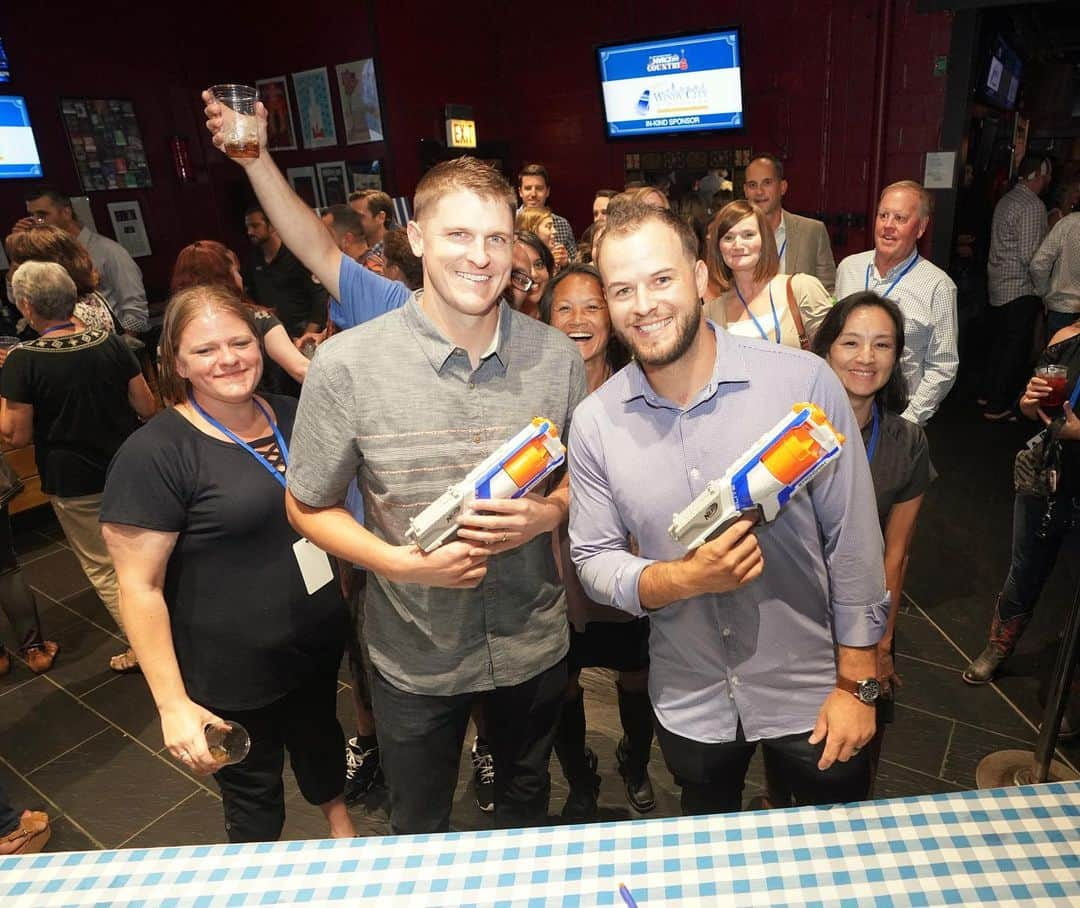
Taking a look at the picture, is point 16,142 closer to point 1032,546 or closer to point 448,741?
point 448,741

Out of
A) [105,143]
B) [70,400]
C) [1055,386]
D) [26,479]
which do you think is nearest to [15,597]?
[70,400]

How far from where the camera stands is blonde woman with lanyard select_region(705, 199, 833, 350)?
9.69ft

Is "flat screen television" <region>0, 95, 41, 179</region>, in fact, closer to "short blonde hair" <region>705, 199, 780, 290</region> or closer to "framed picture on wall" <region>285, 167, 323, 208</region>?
"framed picture on wall" <region>285, 167, 323, 208</region>

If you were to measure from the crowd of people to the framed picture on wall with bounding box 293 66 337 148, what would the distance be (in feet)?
18.7

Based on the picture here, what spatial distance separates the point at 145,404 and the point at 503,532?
236cm

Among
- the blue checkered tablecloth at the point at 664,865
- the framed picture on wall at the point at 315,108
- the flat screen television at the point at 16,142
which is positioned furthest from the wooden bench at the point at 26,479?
the framed picture on wall at the point at 315,108

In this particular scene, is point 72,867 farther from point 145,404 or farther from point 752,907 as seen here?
point 145,404

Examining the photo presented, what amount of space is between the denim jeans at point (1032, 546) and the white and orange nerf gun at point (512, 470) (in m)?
2.17

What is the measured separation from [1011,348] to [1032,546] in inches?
135

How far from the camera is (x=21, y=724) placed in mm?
2924

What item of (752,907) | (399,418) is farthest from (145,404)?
(752,907)

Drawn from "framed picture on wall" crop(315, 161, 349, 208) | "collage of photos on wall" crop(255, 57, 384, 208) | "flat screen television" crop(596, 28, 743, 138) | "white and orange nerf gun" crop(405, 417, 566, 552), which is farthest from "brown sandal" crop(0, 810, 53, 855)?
"flat screen television" crop(596, 28, 743, 138)

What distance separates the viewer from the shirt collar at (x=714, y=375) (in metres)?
1.33

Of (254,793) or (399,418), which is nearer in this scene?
(399,418)
